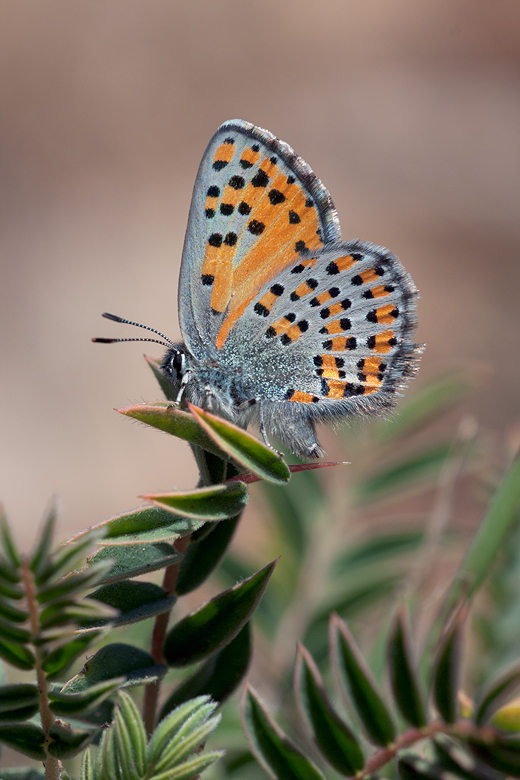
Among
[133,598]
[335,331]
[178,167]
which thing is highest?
[178,167]

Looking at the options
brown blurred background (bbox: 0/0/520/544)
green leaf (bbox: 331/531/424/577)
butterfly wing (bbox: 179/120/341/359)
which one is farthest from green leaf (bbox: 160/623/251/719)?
brown blurred background (bbox: 0/0/520/544)

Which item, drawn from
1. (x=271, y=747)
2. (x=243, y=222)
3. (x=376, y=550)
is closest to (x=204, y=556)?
(x=271, y=747)

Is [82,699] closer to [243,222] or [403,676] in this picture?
[403,676]

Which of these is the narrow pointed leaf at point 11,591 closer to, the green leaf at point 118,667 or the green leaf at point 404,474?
the green leaf at point 118,667

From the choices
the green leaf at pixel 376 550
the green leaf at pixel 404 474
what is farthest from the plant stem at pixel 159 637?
the green leaf at pixel 404 474

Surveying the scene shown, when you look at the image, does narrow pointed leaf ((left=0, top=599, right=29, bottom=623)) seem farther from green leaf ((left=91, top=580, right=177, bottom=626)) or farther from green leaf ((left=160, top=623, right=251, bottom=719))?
green leaf ((left=160, top=623, right=251, bottom=719))

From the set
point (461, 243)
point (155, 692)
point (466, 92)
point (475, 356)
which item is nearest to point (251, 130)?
point (155, 692)
